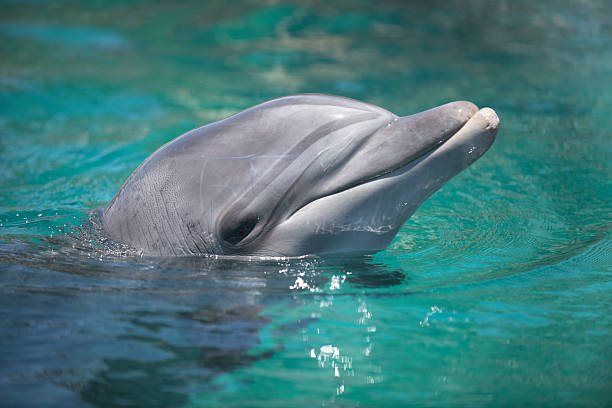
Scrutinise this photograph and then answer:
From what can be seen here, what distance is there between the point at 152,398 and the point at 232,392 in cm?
41

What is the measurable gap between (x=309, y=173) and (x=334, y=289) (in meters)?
0.77

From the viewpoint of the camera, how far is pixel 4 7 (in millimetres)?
16547

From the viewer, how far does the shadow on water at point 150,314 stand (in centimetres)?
341

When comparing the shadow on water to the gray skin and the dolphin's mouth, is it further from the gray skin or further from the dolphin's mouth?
the dolphin's mouth

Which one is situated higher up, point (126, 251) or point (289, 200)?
point (289, 200)

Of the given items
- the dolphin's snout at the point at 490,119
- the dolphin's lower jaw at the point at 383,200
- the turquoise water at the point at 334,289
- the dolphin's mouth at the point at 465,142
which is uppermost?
the dolphin's snout at the point at 490,119

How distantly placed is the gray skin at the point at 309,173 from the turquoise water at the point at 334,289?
0.77ft

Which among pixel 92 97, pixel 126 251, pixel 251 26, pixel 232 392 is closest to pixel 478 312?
pixel 232 392

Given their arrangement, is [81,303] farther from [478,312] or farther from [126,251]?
[478,312]

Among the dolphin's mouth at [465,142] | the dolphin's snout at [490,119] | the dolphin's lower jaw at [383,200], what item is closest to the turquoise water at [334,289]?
the dolphin's lower jaw at [383,200]

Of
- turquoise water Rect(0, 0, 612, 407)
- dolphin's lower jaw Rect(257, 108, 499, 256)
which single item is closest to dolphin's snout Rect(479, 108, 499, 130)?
dolphin's lower jaw Rect(257, 108, 499, 256)

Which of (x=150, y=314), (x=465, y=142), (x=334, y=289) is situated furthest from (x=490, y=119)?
(x=150, y=314)

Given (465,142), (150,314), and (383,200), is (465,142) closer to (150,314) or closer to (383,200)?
(383,200)

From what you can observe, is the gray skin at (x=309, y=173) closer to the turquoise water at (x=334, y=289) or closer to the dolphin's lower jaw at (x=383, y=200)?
the dolphin's lower jaw at (x=383, y=200)
